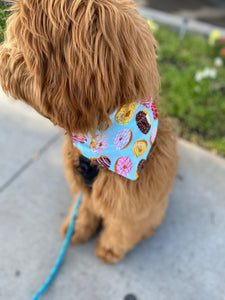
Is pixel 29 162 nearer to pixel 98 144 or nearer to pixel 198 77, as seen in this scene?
pixel 98 144

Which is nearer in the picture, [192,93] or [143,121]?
[143,121]

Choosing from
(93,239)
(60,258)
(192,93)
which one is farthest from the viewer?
(192,93)

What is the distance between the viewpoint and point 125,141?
120cm

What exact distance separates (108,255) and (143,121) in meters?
1.01

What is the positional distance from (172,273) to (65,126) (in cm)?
134

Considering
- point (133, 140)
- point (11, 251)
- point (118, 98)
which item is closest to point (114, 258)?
point (11, 251)

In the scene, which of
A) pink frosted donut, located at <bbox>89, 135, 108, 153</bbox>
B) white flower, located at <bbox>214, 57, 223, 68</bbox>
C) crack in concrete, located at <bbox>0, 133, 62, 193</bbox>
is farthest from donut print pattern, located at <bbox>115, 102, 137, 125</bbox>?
white flower, located at <bbox>214, 57, 223, 68</bbox>

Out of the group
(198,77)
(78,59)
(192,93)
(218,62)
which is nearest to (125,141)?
(78,59)

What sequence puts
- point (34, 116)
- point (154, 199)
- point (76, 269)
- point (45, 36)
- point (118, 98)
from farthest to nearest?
point (34, 116) → point (76, 269) → point (154, 199) → point (118, 98) → point (45, 36)

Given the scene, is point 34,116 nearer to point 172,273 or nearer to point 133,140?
point 133,140

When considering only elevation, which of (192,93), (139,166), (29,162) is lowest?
(29,162)

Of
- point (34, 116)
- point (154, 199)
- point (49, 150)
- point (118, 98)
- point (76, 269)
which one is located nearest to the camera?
point (118, 98)

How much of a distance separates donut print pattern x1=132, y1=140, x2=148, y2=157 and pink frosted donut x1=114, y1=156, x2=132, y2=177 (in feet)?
0.16

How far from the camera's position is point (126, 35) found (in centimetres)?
85
